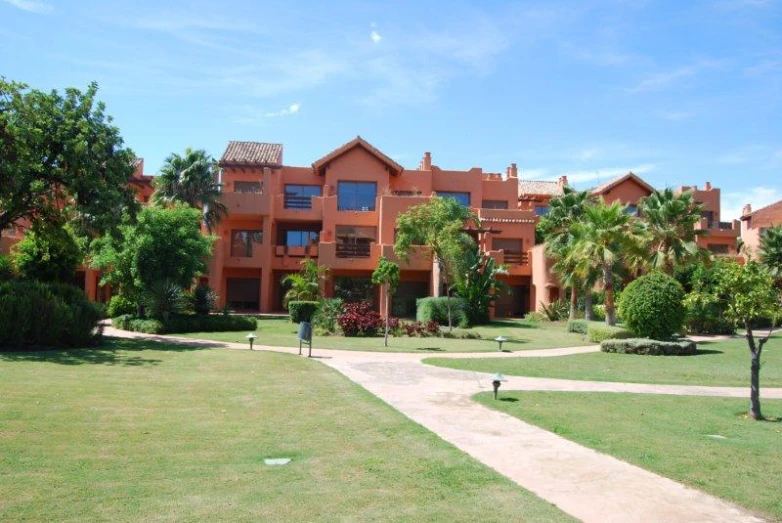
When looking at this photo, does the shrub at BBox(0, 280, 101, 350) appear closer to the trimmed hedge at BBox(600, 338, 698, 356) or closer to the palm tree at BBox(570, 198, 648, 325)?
the trimmed hedge at BBox(600, 338, 698, 356)

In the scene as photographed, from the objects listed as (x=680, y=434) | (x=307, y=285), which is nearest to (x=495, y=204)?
(x=307, y=285)

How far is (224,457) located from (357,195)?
34.0 m

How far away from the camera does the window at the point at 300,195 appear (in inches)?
1588

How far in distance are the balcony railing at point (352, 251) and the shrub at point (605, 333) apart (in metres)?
14.5

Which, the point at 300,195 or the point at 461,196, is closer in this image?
the point at 300,195

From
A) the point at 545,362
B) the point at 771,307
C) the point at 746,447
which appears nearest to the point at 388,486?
the point at 746,447

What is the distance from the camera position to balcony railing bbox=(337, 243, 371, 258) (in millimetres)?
36469

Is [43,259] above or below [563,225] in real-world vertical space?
below

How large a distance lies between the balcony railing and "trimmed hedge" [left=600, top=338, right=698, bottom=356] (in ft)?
59.0

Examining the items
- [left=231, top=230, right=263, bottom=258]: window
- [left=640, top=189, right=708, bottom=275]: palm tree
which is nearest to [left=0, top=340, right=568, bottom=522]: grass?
[left=640, top=189, right=708, bottom=275]: palm tree

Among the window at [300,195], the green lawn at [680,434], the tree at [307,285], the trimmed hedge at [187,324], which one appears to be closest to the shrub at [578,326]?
the tree at [307,285]

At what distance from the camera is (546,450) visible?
7.73 meters

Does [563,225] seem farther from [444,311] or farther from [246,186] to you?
[246,186]

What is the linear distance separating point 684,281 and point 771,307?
25.7 metres
